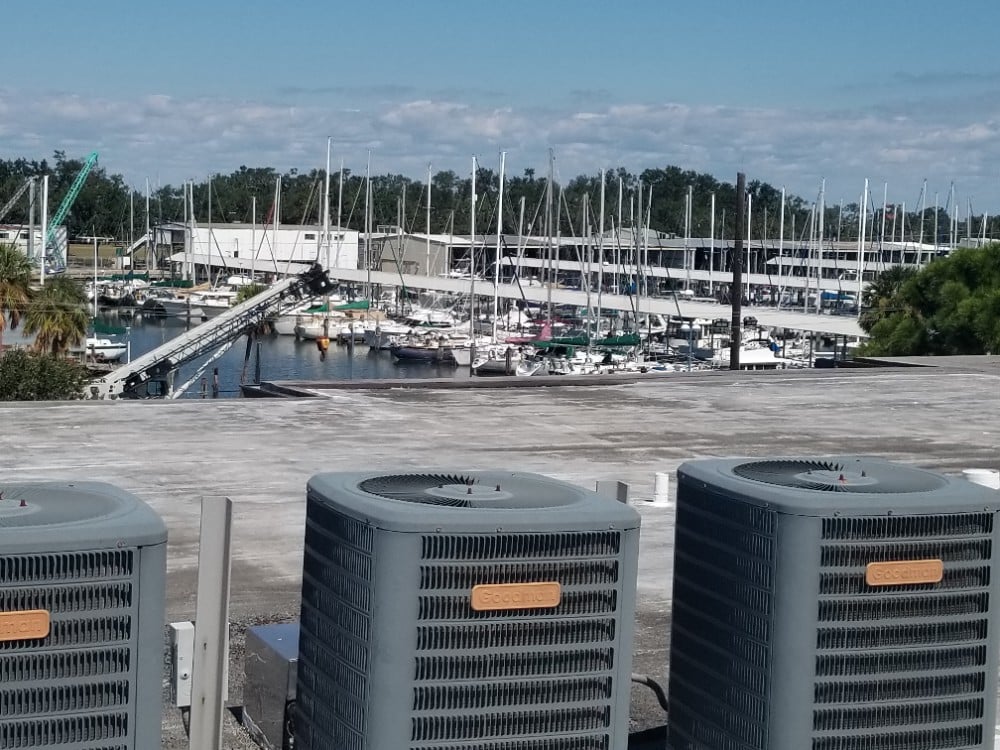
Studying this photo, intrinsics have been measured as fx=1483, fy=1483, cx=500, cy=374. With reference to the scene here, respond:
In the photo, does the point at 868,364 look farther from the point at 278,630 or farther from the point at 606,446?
the point at 278,630

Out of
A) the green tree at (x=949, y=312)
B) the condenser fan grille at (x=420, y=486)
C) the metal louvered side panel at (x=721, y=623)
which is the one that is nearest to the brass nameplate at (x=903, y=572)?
the metal louvered side panel at (x=721, y=623)

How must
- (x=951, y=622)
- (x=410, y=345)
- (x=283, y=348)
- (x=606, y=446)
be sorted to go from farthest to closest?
(x=283, y=348) < (x=410, y=345) < (x=606, y=446) < (x=951, y=622)

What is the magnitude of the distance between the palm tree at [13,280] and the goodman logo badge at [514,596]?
33276 mm

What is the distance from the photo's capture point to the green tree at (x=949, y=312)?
44031 millimetres

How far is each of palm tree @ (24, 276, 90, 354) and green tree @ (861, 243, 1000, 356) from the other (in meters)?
25.2

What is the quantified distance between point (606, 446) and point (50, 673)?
13708 millimetres

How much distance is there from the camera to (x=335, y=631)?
5.14 meters

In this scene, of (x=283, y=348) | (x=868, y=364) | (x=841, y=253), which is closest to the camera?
(x=868, y=364)

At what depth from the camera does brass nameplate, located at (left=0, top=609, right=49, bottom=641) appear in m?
4.53

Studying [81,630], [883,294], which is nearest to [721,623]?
[81,630]

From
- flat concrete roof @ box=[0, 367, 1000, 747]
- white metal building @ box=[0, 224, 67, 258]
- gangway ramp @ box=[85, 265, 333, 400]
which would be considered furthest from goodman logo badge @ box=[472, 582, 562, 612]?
white metal building @ box=[0, 224, 67, 258]

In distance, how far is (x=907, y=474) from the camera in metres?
6.00

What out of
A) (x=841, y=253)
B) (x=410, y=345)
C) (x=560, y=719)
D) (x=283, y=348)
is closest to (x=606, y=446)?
(x=560, y=719)

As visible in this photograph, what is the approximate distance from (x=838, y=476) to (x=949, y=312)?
1681 inches
